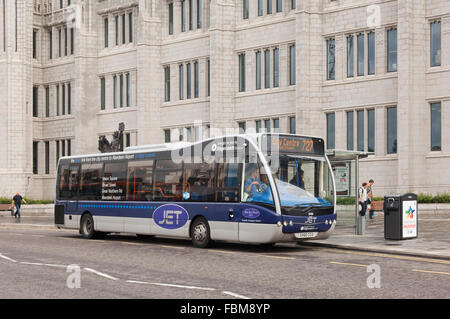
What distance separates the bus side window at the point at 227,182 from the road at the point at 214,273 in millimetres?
1338

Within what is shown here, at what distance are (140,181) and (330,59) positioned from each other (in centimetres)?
2122

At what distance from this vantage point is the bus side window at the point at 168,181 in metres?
19.6

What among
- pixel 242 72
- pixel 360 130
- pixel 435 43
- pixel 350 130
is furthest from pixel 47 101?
pixel 435 43

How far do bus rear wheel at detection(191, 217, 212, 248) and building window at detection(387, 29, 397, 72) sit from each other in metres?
20.9

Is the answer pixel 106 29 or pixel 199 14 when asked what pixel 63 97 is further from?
pixel 199 14

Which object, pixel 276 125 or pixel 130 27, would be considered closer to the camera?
pixel 276 125

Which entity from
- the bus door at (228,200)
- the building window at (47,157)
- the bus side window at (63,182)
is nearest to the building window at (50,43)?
the building window at (47,157)

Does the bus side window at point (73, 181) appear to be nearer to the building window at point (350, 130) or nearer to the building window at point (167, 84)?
the building window at point (350, 130)

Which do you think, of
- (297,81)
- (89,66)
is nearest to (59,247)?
(297,81)

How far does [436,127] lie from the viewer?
35.4 meters

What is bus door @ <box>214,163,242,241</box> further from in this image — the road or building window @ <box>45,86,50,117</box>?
building window @ <box>45,86,50,117</box>

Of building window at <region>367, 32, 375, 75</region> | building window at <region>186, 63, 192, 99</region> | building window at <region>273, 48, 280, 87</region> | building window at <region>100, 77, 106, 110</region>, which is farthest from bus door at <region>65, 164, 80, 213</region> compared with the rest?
building window at <region>100, 77, 106, 110</region>
